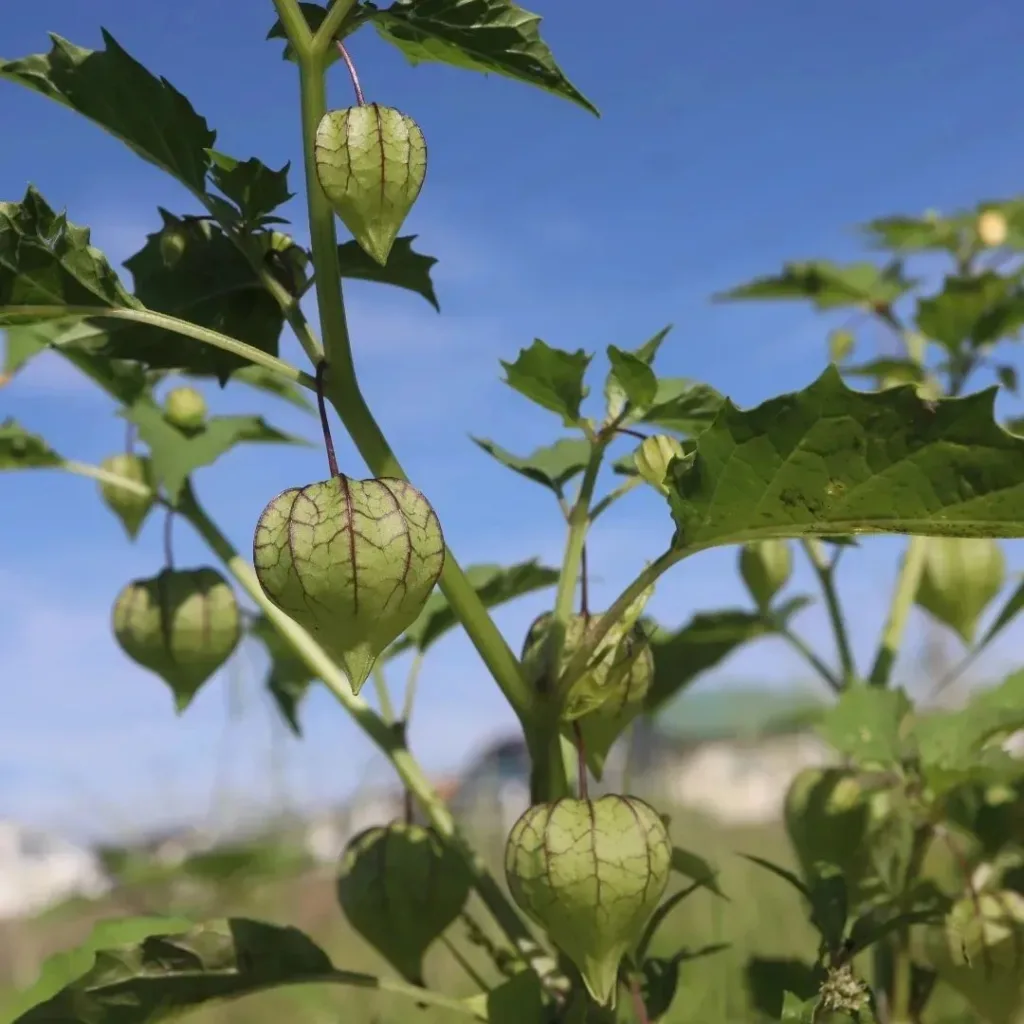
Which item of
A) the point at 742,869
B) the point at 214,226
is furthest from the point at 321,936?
the point at 214,226

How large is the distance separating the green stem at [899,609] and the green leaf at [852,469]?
68cm

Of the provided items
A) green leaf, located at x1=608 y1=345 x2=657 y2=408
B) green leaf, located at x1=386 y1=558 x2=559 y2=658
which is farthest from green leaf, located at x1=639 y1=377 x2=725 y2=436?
green leaf, located at x1=386 y1=558 x2=559 y2=658

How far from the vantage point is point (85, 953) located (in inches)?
45.2

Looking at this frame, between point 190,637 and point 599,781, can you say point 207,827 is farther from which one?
point 599,781

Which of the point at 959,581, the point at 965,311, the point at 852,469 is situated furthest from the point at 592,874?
the point at 965,311

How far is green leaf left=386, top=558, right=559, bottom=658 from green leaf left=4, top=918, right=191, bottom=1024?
1.25 feet

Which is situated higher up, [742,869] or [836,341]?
[836,341]

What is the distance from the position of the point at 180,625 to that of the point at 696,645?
0.65m

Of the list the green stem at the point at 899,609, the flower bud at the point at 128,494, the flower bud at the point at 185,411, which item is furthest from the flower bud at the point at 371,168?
the green stem at the point at 899,609

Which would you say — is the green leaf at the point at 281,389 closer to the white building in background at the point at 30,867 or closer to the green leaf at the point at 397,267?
the green leaf at the point at 397,267

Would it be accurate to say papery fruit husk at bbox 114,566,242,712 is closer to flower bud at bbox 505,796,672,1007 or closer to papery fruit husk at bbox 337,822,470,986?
papery fruit husk at bbox 337,822,470,986

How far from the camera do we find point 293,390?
1.56 m

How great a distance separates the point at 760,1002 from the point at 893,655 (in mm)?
433

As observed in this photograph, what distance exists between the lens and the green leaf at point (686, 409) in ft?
3.09
